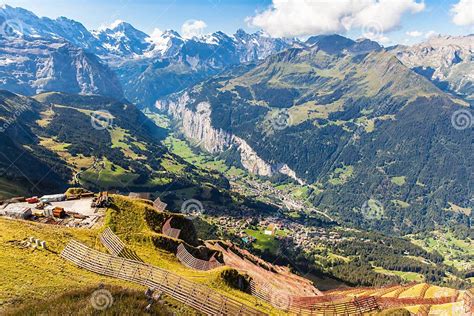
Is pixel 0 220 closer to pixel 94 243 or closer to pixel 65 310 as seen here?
pixel 94 243

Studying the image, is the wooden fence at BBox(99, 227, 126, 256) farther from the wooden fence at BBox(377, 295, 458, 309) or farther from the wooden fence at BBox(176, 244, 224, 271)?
the wooden fence at BBox(377, 295, 458, 309)

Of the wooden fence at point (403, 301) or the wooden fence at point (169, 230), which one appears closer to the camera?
the wooden fence at point (403, 301)

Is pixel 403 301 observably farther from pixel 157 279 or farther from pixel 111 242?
pixel 111 242

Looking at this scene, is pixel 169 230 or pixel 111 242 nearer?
pixel 111 242

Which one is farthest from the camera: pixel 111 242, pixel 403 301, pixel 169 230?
pixel 169 230

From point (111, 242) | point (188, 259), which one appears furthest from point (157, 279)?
point (188, 259)

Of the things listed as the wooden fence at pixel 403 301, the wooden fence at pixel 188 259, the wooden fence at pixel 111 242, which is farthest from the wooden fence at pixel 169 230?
the wooden fence at pixel 403 301

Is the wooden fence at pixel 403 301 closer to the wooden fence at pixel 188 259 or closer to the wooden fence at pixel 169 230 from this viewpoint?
the wooden fence at pixel 188 259

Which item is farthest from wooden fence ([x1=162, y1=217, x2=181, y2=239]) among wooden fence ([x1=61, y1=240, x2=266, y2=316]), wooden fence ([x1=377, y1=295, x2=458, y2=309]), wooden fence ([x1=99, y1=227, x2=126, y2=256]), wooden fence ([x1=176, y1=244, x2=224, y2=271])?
wooden fence ([x1=377, y1=295, x2=458, y2=309])
